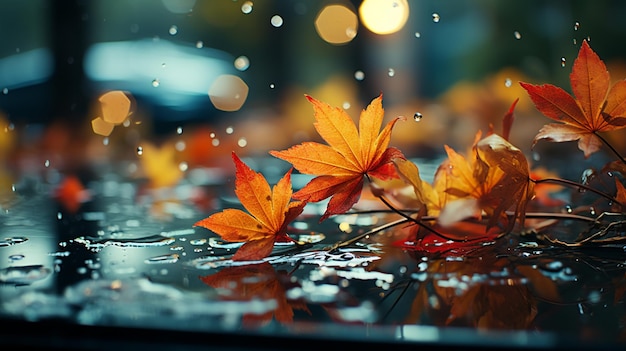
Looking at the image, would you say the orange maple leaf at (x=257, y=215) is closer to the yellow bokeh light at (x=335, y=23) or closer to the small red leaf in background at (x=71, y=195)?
the small red leaf in background at (x=71, y=195)

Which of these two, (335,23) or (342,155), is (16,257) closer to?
(342,155)

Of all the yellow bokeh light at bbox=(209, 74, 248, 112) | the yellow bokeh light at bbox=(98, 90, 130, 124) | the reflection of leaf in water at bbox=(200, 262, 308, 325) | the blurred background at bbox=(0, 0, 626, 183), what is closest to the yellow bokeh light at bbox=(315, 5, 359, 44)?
the blurred background at bbox=(0, 0, 626, 183)

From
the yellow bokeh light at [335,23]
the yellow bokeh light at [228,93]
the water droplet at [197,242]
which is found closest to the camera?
the water droplet at [197,242]

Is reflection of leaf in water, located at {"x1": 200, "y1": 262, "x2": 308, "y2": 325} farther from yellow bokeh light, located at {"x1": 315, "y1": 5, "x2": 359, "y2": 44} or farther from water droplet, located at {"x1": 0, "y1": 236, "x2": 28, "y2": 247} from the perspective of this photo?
yellow bokeh light, located at {"x1": 315, "y1": 5, "x2": 359, "y2": 44}

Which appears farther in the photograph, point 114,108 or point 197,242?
point 114,108

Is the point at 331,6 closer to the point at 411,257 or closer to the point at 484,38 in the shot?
the point at 484,38

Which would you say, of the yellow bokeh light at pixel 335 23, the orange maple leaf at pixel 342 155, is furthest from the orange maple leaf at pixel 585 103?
the yellow bokeh light at pixel 335 23

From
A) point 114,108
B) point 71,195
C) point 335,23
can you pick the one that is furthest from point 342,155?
point 335,23
